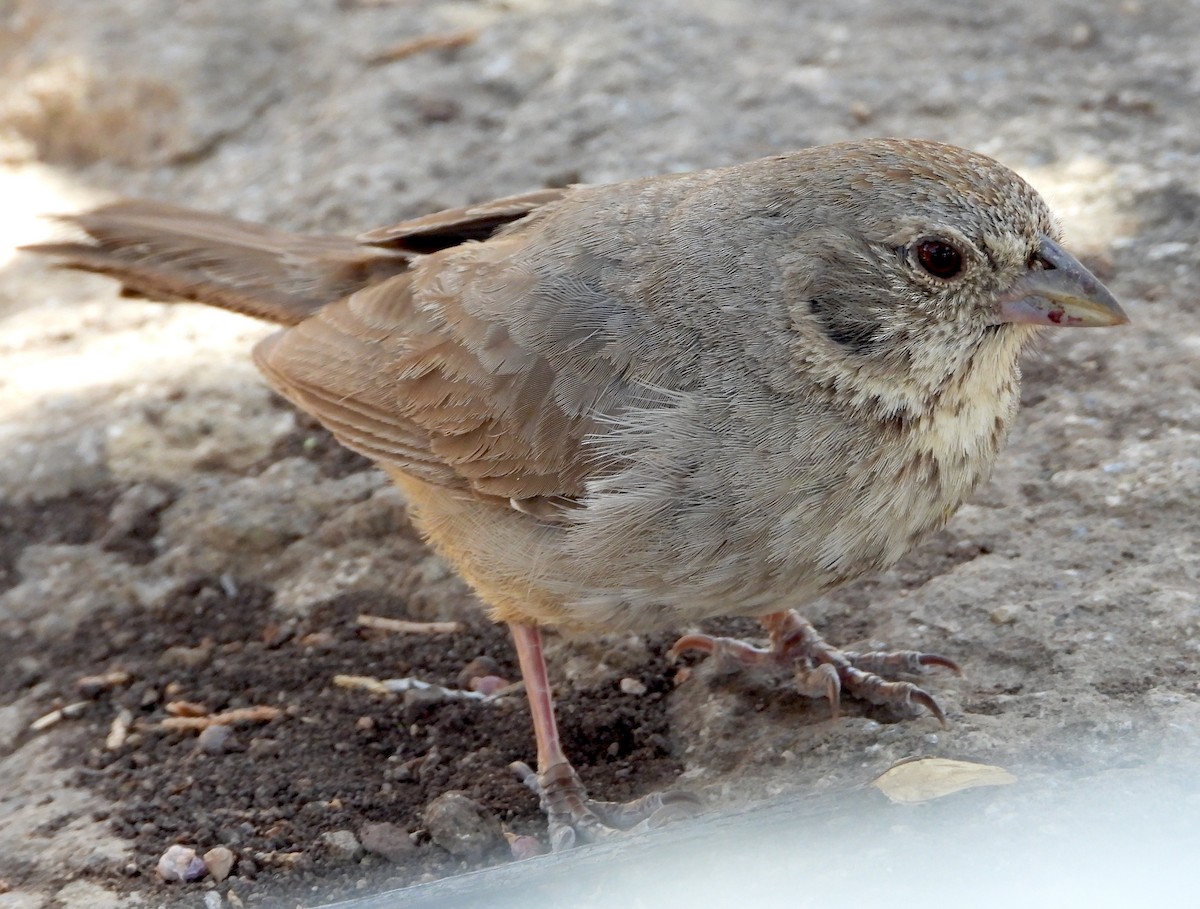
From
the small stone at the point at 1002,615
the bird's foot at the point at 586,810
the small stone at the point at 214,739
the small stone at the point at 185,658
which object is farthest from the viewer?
the small stone at the point at 185,658

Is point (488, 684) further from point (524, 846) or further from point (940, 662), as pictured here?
point (940, 662)

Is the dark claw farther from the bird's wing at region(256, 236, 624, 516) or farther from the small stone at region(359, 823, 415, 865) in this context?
the small stone at region(359, 823, 415, 865)

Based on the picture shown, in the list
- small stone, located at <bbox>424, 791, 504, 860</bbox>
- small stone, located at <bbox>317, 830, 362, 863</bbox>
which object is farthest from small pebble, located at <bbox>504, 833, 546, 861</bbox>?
small stone, located at <bbox>317, 830, 362, 863</bbox>

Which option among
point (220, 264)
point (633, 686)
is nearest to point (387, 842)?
point (633, 686)

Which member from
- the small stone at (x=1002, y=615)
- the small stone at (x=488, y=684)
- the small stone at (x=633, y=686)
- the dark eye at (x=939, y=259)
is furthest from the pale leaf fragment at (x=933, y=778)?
the small stone at (x=488, y=684)

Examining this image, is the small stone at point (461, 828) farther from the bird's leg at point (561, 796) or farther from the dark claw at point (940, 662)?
the dark claw at point (940, 662)

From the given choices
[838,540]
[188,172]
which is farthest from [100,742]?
[188,172]

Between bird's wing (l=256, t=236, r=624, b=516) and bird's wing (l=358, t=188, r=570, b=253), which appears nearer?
bird's wing (l=256, t=236, r=624, b=516)
